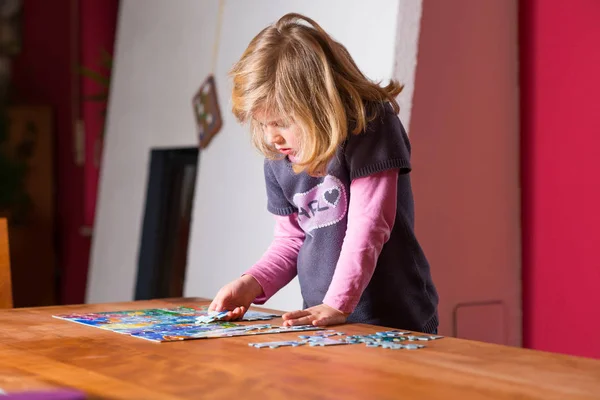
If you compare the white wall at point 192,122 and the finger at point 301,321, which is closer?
the finger at point 301,321

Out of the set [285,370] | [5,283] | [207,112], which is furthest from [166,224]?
[285,370]

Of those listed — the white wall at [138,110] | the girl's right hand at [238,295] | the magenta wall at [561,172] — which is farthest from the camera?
the white wall at [138,110]

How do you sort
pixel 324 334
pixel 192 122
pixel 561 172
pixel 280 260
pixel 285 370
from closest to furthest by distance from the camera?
pixel 285 370 < pixel 324 334 < pixel 280 260 < pixel 561 172 < pixel 192 122

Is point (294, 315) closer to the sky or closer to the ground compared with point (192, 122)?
closer to the ground

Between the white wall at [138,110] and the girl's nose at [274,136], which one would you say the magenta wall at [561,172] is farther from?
the white wall at [138,110]

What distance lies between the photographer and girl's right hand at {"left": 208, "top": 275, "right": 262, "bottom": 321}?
5.35 feet

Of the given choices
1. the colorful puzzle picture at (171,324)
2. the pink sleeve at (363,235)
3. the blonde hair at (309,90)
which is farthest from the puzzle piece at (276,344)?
the blonde hair at (309,90)

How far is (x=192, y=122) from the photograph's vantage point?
11.6 ft

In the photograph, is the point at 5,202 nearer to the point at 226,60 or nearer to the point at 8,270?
the point at 226,60

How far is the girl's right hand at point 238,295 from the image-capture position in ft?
5.35

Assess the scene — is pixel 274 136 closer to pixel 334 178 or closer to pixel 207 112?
pixel 334 178

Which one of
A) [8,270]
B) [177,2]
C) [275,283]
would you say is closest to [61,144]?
[177,2]

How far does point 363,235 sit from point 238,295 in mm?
294

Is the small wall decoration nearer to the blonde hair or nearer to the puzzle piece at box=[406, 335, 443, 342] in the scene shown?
the blonde hair
